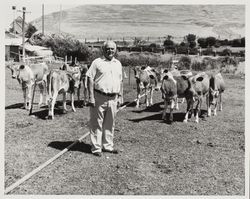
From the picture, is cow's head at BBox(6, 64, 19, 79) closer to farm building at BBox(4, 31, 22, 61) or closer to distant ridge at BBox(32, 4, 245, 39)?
farm building at BBox(4, 31, 22, 61)

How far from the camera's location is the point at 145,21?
14125mm

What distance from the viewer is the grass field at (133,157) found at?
20.3 ft

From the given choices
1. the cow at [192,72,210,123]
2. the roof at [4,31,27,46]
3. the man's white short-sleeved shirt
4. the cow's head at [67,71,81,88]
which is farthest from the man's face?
the cow's head at [67,71,81,88]

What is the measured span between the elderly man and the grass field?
0.62 meters

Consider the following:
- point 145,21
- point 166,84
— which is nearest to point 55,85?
point 166,84

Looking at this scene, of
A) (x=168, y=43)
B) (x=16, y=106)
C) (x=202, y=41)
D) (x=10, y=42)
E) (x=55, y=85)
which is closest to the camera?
(x=55, y=85)

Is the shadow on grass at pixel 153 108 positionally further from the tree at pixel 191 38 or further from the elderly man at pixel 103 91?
the elderly man at pixel 103 91

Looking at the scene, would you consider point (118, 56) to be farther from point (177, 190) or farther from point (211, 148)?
point (177, 190)

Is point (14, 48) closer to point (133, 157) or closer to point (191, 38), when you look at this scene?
point (191, 38)

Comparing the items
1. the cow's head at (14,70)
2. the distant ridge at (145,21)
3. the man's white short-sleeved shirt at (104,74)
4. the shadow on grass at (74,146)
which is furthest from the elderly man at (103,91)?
the cow's head at (14,70)

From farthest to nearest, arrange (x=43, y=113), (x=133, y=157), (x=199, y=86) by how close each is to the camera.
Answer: (x=43, y=113) → (x=199, y=86) → (x=133, y=157)

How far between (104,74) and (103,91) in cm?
37

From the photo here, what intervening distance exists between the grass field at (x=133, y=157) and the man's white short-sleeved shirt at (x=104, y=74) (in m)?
1.65

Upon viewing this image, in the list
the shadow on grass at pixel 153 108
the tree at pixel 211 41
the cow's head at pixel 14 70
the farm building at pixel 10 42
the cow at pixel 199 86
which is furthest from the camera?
the tree at pixel 211 41
